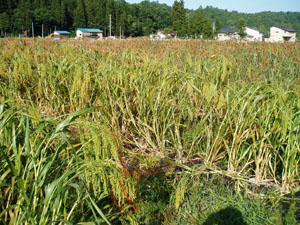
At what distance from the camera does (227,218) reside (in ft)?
4.98

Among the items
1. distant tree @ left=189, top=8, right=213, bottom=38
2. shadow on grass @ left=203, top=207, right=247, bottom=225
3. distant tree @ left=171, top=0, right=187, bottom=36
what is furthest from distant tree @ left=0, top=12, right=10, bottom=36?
shadow on grass @ left=203, top=207, right=247, bottom=225

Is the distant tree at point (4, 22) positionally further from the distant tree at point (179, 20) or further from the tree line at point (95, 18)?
the distant tree at point (179, 20)

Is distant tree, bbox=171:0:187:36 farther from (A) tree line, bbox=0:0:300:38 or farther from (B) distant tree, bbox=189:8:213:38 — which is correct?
(B) distant tree, bbox=189:8:213:38

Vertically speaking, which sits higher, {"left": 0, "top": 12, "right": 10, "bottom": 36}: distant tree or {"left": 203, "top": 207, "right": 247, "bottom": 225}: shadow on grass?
{"left": 0, "top": 12, "right": 10, "bottom": 36}: distant tree

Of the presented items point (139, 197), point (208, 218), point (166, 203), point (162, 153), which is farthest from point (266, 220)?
point (162, 153)

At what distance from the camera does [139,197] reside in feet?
5.47

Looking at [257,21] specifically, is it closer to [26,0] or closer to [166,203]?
[26,0]

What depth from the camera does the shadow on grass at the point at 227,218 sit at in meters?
1.47

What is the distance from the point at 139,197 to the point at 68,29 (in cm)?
8975

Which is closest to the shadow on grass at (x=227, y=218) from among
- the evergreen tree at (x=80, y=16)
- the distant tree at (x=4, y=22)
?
the distant tree at (x=4, y=22)

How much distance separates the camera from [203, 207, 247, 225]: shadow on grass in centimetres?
147

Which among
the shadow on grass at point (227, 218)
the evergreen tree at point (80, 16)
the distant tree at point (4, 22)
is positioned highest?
the evergreen tree at point (80, 16)

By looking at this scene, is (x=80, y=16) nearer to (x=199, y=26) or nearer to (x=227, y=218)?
(x=199, y=26)

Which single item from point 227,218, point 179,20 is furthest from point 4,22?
point 227,218
